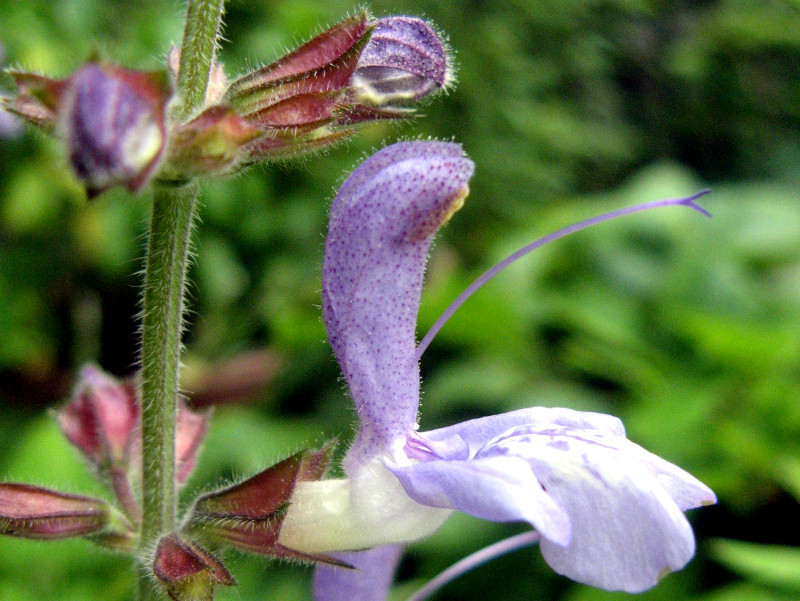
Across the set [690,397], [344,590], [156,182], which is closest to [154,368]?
[156,182]

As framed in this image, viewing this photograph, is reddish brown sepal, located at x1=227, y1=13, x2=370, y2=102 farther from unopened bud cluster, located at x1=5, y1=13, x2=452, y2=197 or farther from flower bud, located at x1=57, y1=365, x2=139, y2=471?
flower bud, located at x1=57, y1=365, x2=139, y2=471

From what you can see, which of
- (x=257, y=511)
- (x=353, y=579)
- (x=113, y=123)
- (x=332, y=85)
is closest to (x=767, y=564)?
(x=353, y=579)

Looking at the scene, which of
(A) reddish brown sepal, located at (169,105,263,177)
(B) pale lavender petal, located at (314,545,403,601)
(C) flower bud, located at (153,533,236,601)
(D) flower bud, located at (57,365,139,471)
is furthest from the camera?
(D) flower bud, located at (57,365,139,471)

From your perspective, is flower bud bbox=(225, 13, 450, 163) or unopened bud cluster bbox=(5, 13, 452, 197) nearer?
unopened bud cluster bbox=(5, 13, 452, 197)

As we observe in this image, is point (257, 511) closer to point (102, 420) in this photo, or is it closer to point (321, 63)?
point (102, 420)

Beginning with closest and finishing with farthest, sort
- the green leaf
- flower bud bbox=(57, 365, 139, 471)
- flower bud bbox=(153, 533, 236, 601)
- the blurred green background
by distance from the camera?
flower bud bbox=(153, 533, 236, 601)
flower bud bbox=(57, 365, 139, 471)
the green leaf
the blurred green background

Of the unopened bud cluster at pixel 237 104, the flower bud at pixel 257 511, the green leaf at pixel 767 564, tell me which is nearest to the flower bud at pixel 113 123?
the unopened bud cluster at pixel 237 104

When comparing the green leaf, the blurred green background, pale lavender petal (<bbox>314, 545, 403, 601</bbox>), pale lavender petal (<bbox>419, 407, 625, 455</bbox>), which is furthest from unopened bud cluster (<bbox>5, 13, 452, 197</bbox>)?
the green leaf
